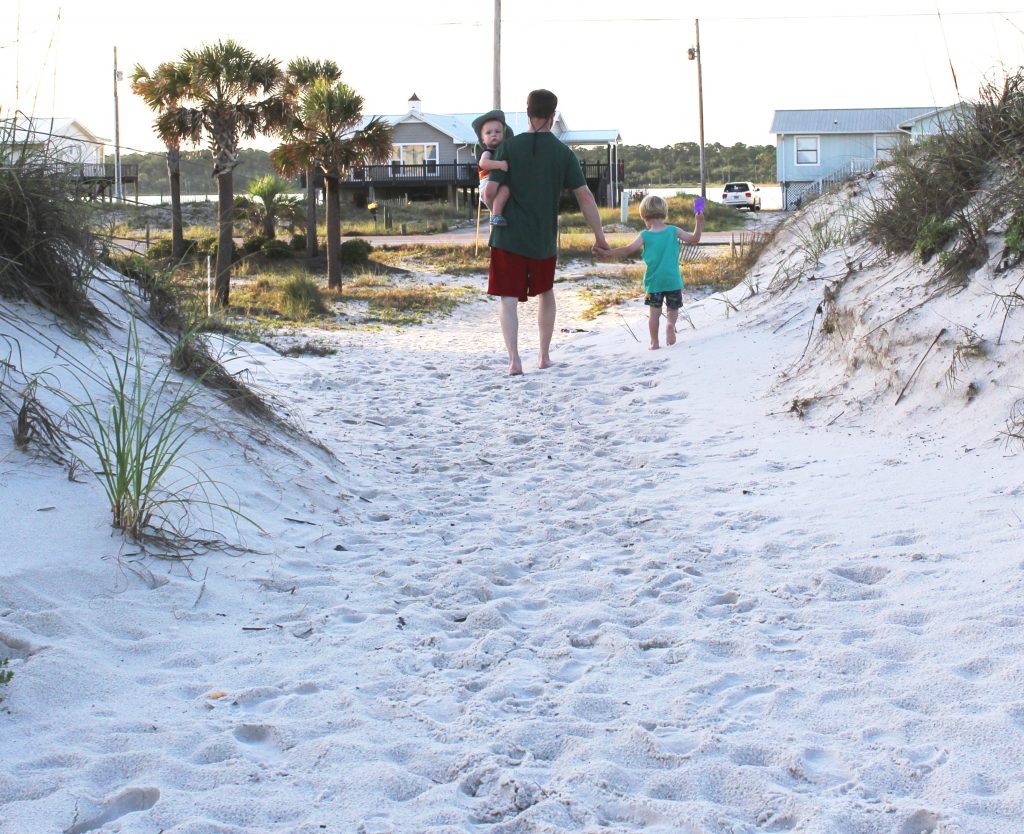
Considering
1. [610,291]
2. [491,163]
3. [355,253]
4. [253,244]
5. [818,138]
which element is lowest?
[610,291]

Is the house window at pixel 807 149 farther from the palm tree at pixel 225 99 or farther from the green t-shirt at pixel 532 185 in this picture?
the green t-shirt at pixel 532 185

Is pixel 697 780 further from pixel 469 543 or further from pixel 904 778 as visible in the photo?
pixel 469 543

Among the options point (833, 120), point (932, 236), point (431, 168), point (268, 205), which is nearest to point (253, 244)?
point (268, 205)

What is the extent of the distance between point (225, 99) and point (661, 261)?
42.7 ft

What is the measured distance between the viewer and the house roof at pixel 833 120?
48.8 m

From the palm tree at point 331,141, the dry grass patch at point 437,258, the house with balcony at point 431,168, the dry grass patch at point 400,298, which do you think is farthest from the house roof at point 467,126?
the dry grass patch at point 400,298

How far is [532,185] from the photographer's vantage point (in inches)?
289

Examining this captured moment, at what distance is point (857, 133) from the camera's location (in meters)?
48.5

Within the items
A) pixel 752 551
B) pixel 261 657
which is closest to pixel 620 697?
pixel 261 657

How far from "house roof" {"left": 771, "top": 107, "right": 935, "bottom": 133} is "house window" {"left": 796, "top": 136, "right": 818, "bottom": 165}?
1.68ft

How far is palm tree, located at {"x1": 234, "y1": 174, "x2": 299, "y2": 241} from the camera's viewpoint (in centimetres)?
2934

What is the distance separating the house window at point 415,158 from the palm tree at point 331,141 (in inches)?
1174

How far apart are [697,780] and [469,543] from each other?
1.86 m

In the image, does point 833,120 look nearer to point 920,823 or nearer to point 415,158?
point 415,158
